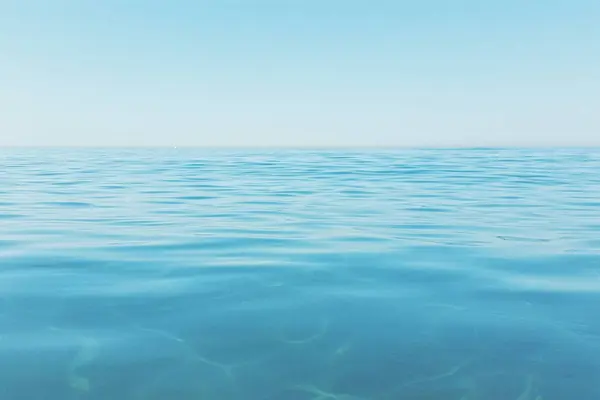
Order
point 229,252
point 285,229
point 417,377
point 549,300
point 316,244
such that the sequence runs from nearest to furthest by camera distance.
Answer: point 417,377
point 549,300
point 229,252
point 316,244
point 285,229

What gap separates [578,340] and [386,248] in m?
4.11

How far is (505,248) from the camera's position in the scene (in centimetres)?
917

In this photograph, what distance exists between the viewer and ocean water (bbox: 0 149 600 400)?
474 centimetres

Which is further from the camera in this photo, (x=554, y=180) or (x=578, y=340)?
(x=554, y=180)

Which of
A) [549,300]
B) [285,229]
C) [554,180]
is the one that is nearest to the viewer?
[549,300]

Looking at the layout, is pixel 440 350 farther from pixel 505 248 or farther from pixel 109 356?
pixel 505 248

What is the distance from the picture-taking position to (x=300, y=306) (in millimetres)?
6391

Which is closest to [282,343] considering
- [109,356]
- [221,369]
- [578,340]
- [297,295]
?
[221,369]

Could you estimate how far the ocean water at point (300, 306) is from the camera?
15.6 feet

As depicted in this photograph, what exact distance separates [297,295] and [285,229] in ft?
13.6

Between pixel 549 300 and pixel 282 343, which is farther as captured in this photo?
pixel 549 300

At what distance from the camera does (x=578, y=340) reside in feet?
17.7

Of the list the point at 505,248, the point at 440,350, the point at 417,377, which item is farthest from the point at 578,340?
the point at 505,248

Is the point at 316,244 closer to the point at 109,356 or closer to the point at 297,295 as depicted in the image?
the point at 297,295
